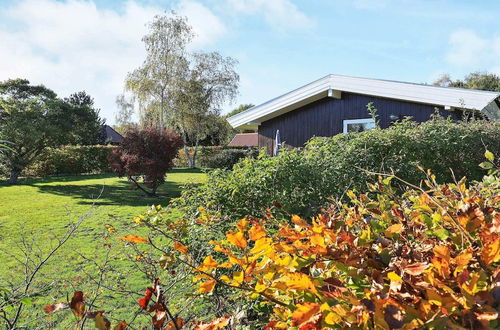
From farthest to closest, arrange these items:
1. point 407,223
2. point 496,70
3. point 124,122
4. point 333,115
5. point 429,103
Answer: point 124,122
point 496,70
point 333,115
point 429,103
point 407,223

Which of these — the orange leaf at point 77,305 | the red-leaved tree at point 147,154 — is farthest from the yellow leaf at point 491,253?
the red-leaved tree at point 147,154

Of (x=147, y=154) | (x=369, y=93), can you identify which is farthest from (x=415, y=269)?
(x=147, y=154)

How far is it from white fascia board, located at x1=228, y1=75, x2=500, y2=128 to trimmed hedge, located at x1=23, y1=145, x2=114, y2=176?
12.6m

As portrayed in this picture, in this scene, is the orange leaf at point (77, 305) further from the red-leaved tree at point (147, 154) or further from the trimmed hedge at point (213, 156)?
the trimmed hedge at point (213, 156)

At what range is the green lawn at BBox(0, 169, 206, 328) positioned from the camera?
435cm

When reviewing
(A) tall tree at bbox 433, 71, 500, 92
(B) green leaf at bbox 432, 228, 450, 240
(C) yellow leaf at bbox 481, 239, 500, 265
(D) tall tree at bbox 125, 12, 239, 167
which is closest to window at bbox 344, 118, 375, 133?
(B) green leaf at bbox 432, 228, 450, 240

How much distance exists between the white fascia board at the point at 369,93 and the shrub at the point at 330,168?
2.86 m

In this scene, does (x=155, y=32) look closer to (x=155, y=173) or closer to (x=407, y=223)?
(x=155, y=173)

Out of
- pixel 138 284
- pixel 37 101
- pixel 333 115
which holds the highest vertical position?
pixel 37 101

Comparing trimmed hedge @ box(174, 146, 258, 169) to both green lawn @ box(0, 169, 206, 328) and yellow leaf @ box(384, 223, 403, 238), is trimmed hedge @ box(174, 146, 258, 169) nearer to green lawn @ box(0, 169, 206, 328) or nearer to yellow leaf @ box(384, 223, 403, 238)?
green lawn @ box(0, 169, 206, 328)

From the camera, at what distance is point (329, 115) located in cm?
1195

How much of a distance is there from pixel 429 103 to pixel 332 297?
34.7ft

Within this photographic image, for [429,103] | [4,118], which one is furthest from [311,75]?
[4,118]

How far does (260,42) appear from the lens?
6.80 metres
